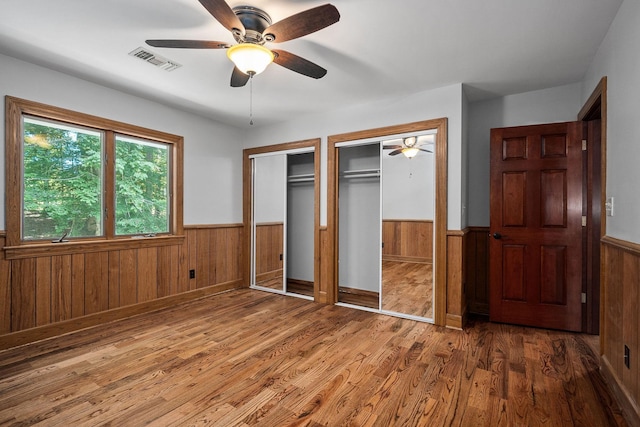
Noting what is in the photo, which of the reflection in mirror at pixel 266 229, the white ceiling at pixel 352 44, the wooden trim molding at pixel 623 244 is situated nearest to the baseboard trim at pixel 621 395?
the wooden trim molding at pixel 623 244

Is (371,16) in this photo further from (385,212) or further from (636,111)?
(385,212)

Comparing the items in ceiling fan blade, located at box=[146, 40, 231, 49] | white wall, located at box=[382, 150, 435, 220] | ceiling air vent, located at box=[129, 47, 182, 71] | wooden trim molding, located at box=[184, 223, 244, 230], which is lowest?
wooden trim molding, located at box=[184, 223, 244, 230]

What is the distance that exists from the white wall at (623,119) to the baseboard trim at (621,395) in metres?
0.89

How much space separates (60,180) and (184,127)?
4.96ft

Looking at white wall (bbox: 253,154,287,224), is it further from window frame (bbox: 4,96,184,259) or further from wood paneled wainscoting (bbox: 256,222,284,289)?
window frame (bbox: 4,96,184,259)

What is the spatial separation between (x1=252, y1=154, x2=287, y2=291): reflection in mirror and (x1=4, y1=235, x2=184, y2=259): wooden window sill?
1.22 metres

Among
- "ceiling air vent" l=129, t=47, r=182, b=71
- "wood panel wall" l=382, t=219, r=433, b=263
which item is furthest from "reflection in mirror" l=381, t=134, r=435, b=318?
"ceiling air vent" l=129, t=47, r=182, b=71

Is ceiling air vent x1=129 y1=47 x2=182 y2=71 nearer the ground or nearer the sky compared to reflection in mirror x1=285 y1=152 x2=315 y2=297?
nearer the sky

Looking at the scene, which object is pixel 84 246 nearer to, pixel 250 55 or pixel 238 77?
pixel 238 77

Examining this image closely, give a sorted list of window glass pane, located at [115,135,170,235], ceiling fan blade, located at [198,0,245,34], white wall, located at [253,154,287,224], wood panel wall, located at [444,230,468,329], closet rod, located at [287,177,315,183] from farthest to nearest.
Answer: closet rod, located at [287,177,315,183] < white wall, located at [253,154,287,224] < window glass pane, located at [115,135,170,235] < wood panel wall, located at [444,230,468,329] < ceiling fan blade, located at [198,0,245,34]

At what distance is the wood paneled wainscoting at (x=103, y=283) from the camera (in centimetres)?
263

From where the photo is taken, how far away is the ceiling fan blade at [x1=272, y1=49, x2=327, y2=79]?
210 cm

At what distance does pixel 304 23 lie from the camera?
5.74ft

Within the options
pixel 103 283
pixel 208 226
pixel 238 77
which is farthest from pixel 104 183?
pixel 238 77
